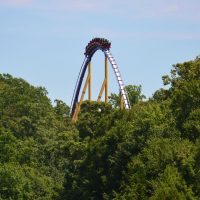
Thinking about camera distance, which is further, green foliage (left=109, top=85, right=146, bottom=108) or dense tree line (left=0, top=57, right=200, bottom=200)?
green foliage (left=109, top=85, right=146, bottom=108)

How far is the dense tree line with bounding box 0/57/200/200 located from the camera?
4247 cm

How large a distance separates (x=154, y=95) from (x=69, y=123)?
29366mm

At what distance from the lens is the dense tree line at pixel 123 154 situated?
42.5 meters

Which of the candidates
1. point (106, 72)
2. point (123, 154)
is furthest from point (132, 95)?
point (123, 154)

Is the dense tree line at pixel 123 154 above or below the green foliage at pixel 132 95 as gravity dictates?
below

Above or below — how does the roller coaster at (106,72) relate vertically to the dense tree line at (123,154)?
above

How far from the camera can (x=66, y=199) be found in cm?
5734

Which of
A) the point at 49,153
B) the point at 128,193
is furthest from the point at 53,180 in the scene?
the point at 128,193

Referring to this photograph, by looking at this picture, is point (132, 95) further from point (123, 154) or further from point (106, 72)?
point (123, 154)

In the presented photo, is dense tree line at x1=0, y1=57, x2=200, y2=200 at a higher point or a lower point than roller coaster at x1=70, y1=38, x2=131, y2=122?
lower

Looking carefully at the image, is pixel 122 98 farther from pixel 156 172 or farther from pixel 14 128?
pixel 156 172

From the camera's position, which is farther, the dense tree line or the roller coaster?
the roller coaster

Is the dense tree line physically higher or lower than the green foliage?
lower

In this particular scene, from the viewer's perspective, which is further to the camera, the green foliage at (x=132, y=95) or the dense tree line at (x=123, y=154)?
the green foliage at (x=132, y=95)
